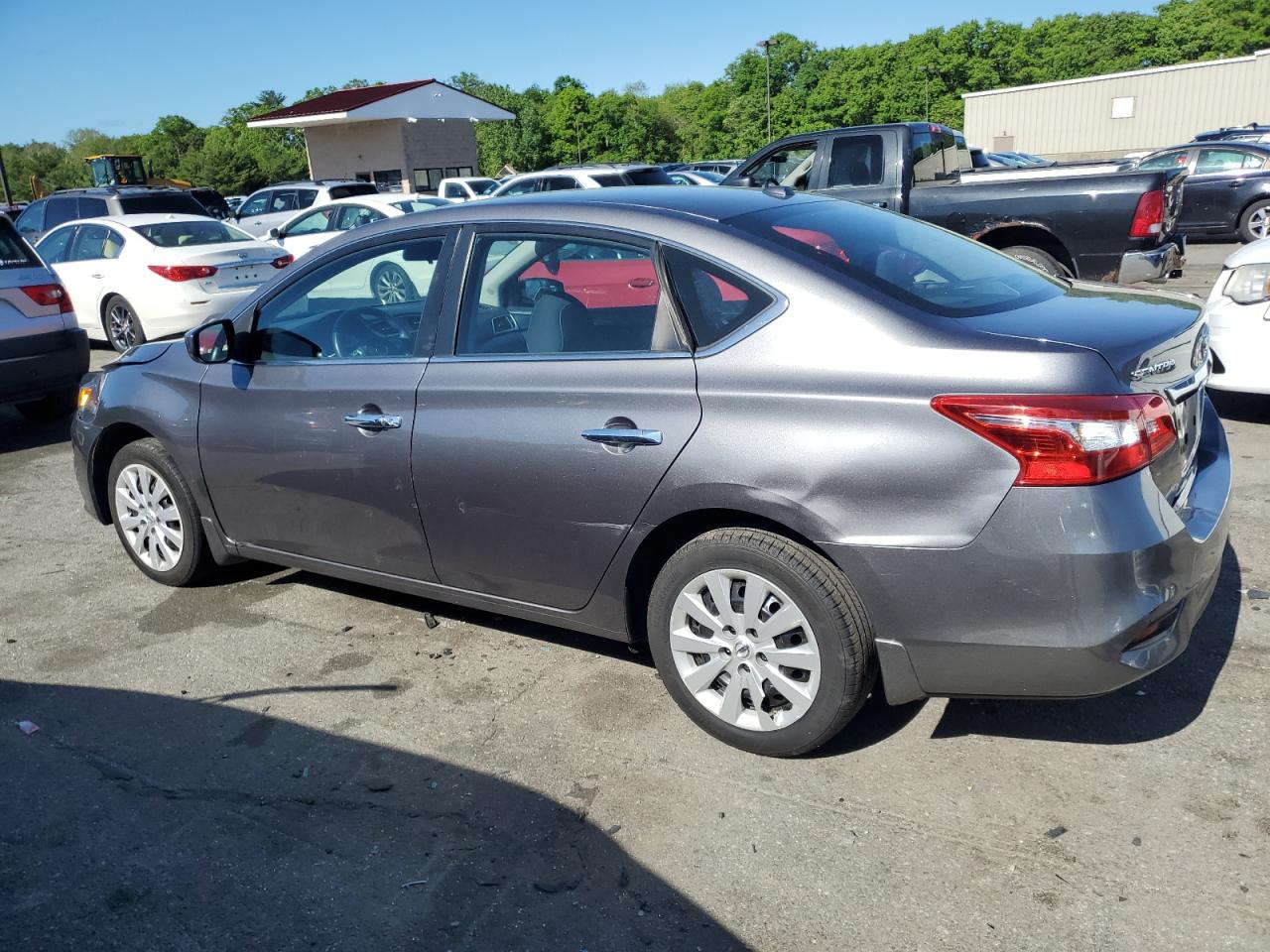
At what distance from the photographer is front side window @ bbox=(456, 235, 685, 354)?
3.49 metres

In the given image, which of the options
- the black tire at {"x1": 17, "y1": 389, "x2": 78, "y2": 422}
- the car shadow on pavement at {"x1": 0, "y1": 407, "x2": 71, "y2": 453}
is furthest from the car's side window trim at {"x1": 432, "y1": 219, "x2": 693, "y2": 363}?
the black tire at {"x1": 17, "y1": 389, "x2": 78, "y2": 422}

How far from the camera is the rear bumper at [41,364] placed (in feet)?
26.5

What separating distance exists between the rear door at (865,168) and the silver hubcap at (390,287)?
24.2ft

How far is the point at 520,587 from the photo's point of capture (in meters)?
3.78

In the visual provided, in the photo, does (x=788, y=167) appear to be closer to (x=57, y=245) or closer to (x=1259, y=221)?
(x=57, y=245)

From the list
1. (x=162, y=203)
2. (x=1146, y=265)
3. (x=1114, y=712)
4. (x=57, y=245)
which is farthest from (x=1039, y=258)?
(x=162, y=203)

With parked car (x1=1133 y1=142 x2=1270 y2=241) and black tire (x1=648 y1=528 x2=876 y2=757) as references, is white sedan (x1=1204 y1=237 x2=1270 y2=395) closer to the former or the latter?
black tire (x1=648 y1=528 x2=876 y2=757)

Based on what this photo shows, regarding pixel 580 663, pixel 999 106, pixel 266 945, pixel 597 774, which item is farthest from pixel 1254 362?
pixel 999 106

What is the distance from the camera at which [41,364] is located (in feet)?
27.2

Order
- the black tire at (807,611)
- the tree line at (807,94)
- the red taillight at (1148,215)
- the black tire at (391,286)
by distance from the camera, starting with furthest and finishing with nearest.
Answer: the tree line at (807,94)
the red taillight at (1148,215)
the black tire at (391,286)
the black tire at (807,611)

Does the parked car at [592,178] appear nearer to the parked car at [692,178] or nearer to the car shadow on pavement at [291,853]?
the parked car at [692,178]

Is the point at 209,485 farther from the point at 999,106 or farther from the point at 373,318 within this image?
the point at 999,106

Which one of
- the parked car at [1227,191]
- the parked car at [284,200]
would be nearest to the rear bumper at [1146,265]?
the parked car at [1227,191]

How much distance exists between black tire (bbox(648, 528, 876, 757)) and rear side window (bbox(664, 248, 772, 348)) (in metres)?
0.63
